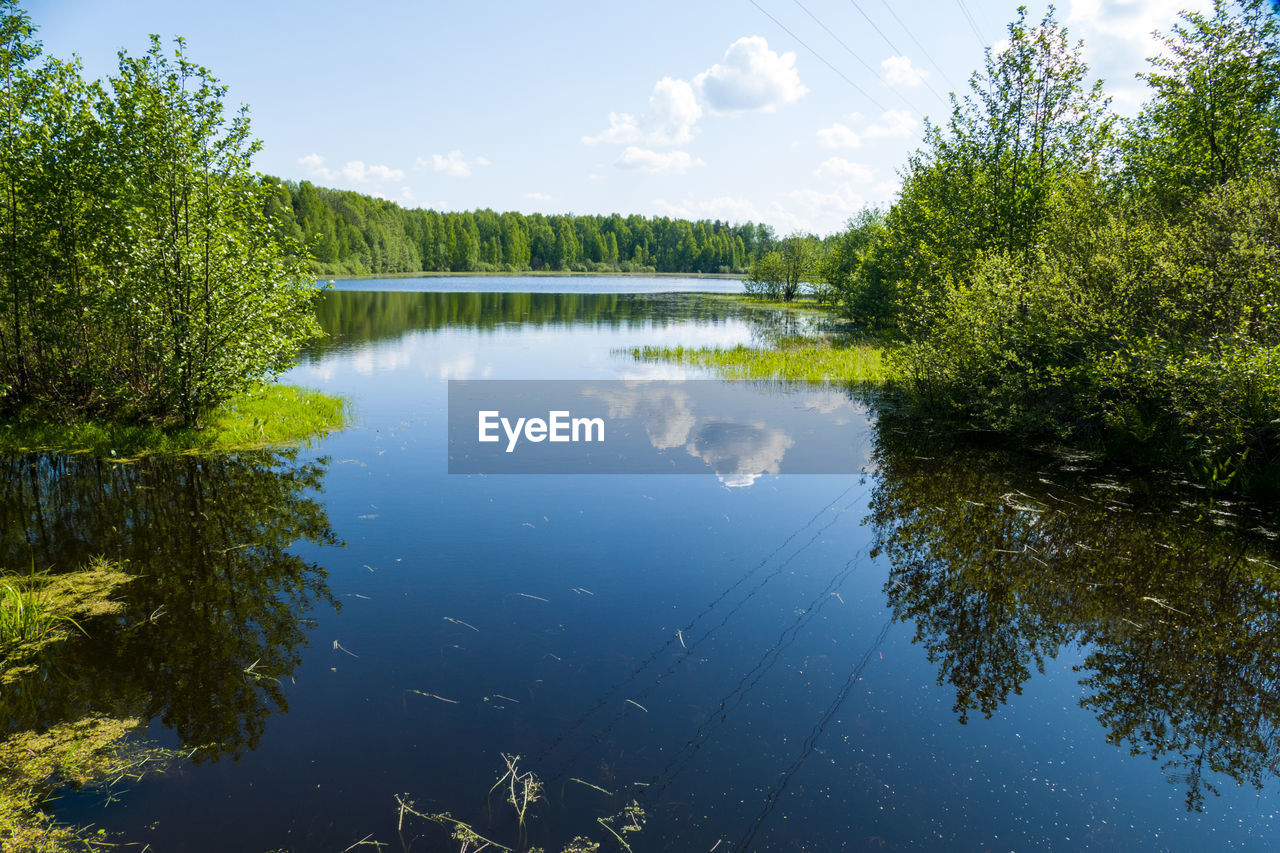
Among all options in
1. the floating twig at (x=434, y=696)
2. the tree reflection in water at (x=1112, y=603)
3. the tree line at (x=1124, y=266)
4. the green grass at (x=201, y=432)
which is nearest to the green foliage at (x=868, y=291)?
the tree line at (x=1124, y=266)

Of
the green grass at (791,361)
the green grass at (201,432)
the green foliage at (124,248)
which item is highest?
the green foliage at (124,248)

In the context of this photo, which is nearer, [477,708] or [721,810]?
[721,810]

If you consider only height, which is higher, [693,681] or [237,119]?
[237,119]

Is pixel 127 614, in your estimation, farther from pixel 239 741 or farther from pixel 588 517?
pixel 588 517

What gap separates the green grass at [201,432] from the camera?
648 inches

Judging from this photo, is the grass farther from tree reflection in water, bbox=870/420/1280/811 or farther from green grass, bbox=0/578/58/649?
tree reflection in water, bbox=870/420/1280/811

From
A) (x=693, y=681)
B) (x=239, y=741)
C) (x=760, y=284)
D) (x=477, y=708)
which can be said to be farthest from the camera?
(x=760, y=284)

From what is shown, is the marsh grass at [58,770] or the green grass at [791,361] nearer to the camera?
the marsh grass at [58,770]

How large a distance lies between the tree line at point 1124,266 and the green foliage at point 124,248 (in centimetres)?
2106

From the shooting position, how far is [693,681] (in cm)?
789

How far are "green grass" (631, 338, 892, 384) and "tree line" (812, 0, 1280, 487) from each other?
4.43 metres

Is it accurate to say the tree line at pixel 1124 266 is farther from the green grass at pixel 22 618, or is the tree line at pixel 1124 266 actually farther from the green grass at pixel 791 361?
the green grass at pixel 22 618

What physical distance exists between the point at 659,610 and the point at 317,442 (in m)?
13.2

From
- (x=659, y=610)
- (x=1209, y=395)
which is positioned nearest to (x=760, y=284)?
(x=1209, y=395)
